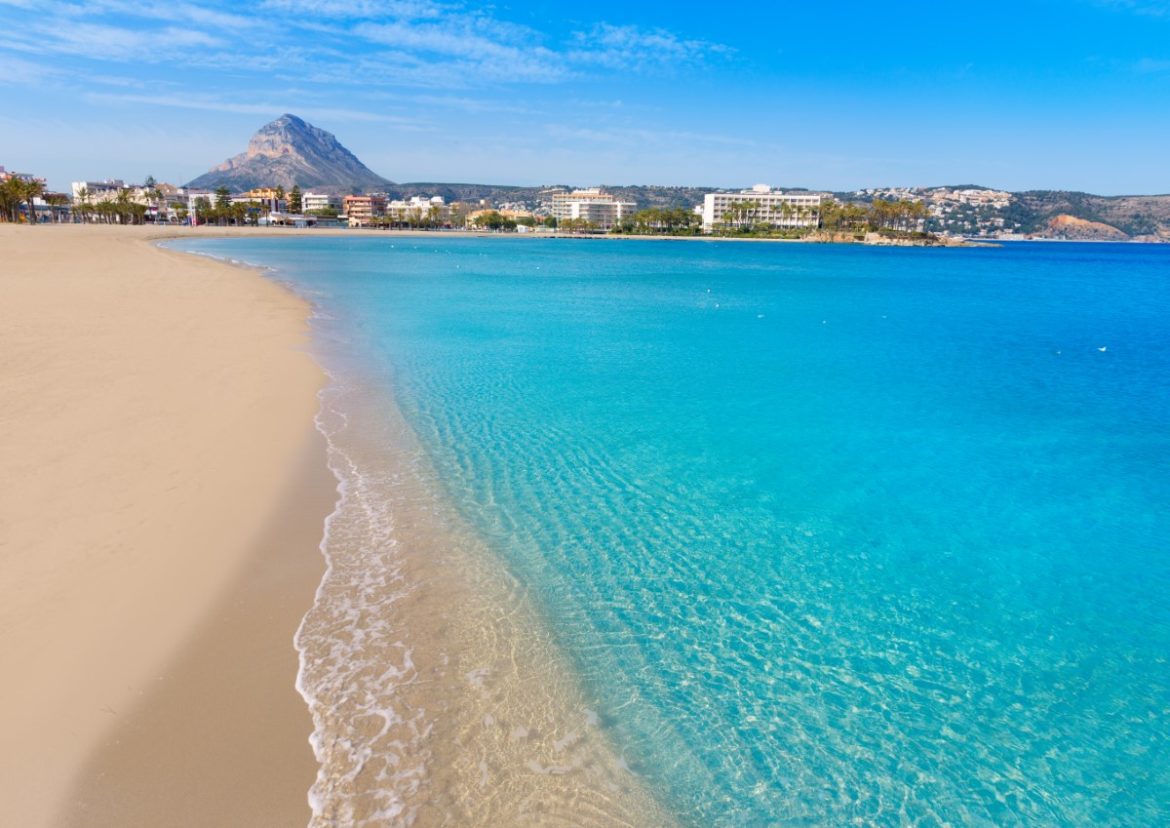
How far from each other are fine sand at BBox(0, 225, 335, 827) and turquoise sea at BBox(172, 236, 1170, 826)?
287cm

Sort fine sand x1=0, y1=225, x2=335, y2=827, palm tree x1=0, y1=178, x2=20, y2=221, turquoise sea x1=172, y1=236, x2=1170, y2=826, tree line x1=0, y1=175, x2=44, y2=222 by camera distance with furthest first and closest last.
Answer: tree line x1=0, y1=175, x2=44, y2=222 < palm tree x1=0, y1=178, x2=20, y2=221 < turquoise sea x1=172, y1=236, x2=1170, y2=826 < fine sand x1=0, y1=225, x2=335, y2=827

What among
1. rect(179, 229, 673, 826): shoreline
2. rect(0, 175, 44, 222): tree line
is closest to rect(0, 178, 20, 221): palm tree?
rect(0, 175, 44, 222): tree line

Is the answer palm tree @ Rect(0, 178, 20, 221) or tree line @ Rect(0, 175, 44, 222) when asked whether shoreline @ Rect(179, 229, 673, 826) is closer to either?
palm tree @ Rect(0, 178, 20, 221)

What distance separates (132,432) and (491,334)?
18.2 m

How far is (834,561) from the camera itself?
32.7 ft

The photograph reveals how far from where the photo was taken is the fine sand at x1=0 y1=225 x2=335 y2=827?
5523mm

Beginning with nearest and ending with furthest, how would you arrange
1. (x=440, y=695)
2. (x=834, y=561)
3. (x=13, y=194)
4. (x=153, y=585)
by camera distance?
Answer: (x=440, y=695) < (x=153, y=585) < (x=834, y=561) < (x=13, y=194)

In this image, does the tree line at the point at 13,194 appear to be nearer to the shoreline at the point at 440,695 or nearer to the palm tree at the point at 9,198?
the palm tree at the point at 9,198

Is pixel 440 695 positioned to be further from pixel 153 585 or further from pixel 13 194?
pixel 13 194

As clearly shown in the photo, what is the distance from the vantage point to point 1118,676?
762cm

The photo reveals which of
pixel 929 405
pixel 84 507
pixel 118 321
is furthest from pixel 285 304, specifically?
pixel 929 405

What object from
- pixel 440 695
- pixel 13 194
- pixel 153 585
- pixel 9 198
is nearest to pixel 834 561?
pixel 440 695

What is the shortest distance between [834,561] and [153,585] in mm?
8870

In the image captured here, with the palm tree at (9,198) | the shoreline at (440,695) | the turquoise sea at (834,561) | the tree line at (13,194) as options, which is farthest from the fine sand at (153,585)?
the tree line at (13,194)
